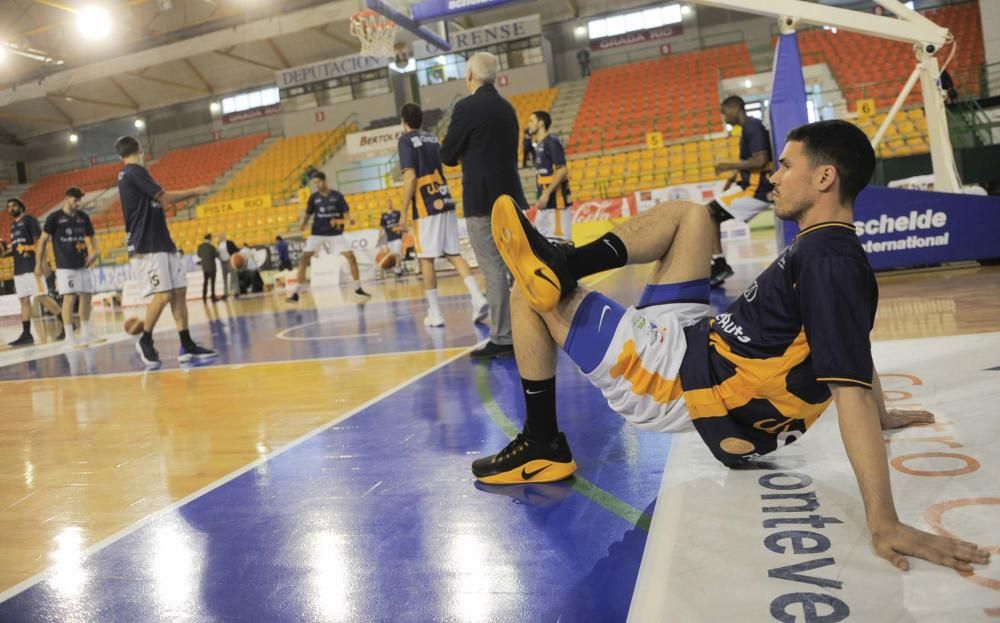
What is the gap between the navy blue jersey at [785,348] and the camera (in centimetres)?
149

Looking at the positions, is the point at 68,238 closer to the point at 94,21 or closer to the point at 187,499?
the point at 187,499

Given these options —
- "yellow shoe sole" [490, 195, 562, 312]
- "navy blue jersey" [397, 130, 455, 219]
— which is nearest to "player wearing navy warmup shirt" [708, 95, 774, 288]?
"navy blue jersey" [397, 130, 455, 219]

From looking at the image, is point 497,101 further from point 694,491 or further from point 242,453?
point 694,491

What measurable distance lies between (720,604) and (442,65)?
26.8m

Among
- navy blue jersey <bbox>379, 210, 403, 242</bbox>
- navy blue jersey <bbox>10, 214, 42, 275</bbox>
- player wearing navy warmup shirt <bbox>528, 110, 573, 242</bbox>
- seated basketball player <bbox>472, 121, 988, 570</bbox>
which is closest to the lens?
seated basketball player <bbox>472, 121, 988, 570</bbox>

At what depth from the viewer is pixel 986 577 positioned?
1330mm

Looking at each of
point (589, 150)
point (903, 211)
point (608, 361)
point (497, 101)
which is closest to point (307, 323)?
point (497, 101)

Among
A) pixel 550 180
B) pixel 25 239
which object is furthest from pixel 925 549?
pixel 25 239

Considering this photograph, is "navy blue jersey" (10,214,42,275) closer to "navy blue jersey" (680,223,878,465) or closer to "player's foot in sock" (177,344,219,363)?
"player's foot in sock" (177,344,219,363)

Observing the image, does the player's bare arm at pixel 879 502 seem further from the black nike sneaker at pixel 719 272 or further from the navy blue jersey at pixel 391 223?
the navy blue jersey at pixel 391 223

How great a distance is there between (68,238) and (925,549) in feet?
31.0

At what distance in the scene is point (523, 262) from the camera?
74.9 inches

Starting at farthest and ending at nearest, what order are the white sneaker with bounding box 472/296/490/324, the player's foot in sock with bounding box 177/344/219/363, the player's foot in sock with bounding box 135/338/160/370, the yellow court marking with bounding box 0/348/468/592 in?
the white sneaker with bounding box 472/296/490/324, the player's foot in sock with bounding box 177/344/219/363, the player's foot in sock with bounding box 135/338/160/370, the yellow court marking with bounding box 0/348/468/592

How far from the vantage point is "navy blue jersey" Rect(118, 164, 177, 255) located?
5.93 meters
